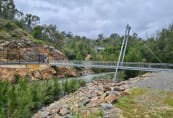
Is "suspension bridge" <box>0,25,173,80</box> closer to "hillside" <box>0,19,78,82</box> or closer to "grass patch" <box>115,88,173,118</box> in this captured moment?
"hillside" <box>0,19,78,82</box>

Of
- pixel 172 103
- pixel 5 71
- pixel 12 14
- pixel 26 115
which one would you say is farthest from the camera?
pixel 12 14

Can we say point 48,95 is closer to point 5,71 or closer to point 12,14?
point 5,71

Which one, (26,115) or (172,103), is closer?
(172,103)

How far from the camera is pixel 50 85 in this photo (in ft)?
103

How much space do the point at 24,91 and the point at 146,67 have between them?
68.0 ft

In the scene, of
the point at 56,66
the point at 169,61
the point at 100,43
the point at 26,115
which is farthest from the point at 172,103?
the point at 100,43

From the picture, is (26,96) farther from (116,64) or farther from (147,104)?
(116,64)

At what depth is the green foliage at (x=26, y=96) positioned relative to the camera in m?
19.2

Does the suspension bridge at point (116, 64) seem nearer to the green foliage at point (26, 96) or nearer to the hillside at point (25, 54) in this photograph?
the hillside at point (25, 54)

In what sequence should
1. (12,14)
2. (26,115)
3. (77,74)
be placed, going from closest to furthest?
(26,115) < (77,74) < (12,14)

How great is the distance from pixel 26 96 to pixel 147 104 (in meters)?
9.34

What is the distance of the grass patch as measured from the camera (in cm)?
1575

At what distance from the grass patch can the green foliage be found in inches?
254

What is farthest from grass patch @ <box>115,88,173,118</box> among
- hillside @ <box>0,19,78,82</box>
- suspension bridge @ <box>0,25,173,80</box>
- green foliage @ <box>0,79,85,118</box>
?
hillside @ <box>0,19,78,82</box>
